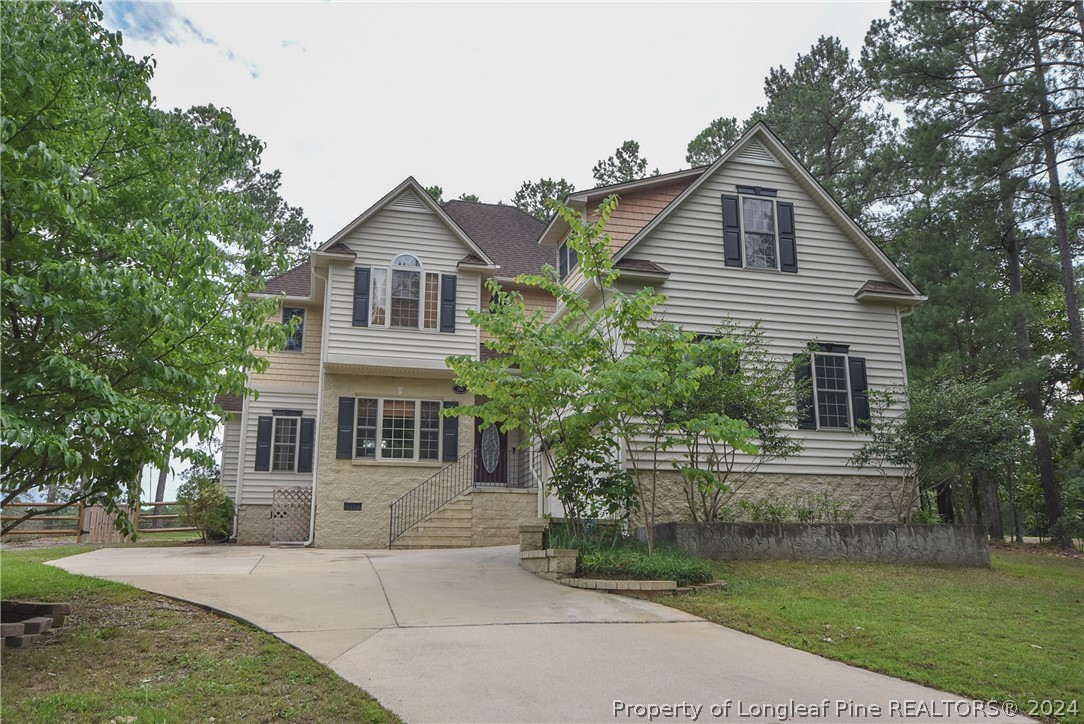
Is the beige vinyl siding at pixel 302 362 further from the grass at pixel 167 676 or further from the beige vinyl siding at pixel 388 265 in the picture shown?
the grass at pixel 167 676

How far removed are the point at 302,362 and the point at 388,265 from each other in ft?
14.1

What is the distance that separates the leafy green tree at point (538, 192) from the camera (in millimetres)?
32406

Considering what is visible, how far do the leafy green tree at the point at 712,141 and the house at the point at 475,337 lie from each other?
41.4ft

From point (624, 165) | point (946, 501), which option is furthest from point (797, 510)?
point (624, 165)

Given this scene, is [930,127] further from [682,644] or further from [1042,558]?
[682,644]

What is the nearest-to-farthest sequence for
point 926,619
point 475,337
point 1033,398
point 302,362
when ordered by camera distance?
point 926,619 < point 475,337 < point 1033,398 < point 302,362

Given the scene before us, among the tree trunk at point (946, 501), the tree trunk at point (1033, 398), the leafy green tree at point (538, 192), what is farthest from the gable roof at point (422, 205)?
the leafy green tree at point (538, 192)

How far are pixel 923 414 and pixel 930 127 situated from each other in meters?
8.86

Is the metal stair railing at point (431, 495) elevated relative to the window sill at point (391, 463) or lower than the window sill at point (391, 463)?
lower

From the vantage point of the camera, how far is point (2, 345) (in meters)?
5.82

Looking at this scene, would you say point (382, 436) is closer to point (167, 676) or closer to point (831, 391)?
point (831, 391)

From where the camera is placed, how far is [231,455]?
2112 centimetres

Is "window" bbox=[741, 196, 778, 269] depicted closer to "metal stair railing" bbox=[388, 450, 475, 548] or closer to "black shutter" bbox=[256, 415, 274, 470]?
"metal stair railing" bbox=[388, 450, 475, 548]

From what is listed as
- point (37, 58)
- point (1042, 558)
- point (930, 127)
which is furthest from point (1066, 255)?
point (37, 58)
